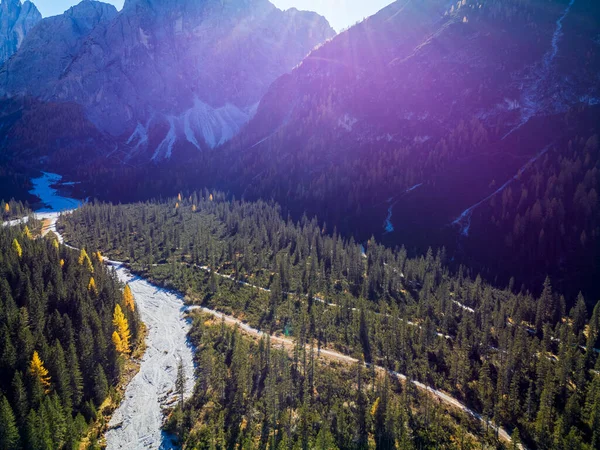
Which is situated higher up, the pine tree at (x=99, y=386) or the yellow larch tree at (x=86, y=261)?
the yellow larch tree at (x=86, y=261)

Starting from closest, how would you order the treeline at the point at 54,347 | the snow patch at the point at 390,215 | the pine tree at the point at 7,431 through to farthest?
the pine tree at the point at 7,431
the treeline at the point at 54,347
the snow patch at the point at 390,215

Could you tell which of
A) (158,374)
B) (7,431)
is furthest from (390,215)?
(7,431)

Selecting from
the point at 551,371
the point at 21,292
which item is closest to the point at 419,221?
the point at 551,371

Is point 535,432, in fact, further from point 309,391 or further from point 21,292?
point 21,292

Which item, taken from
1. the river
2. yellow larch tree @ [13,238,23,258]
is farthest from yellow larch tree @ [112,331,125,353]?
yellow larch tree @ [13,238,23,258]

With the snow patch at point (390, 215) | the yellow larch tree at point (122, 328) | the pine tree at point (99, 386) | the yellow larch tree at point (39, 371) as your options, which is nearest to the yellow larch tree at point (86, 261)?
the yellow larch tree at point (122, 328)

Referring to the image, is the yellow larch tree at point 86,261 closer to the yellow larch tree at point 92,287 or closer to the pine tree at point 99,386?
the yellow larch tree at point 92,287

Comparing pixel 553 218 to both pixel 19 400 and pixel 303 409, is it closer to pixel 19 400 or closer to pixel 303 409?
pixel 303 409
